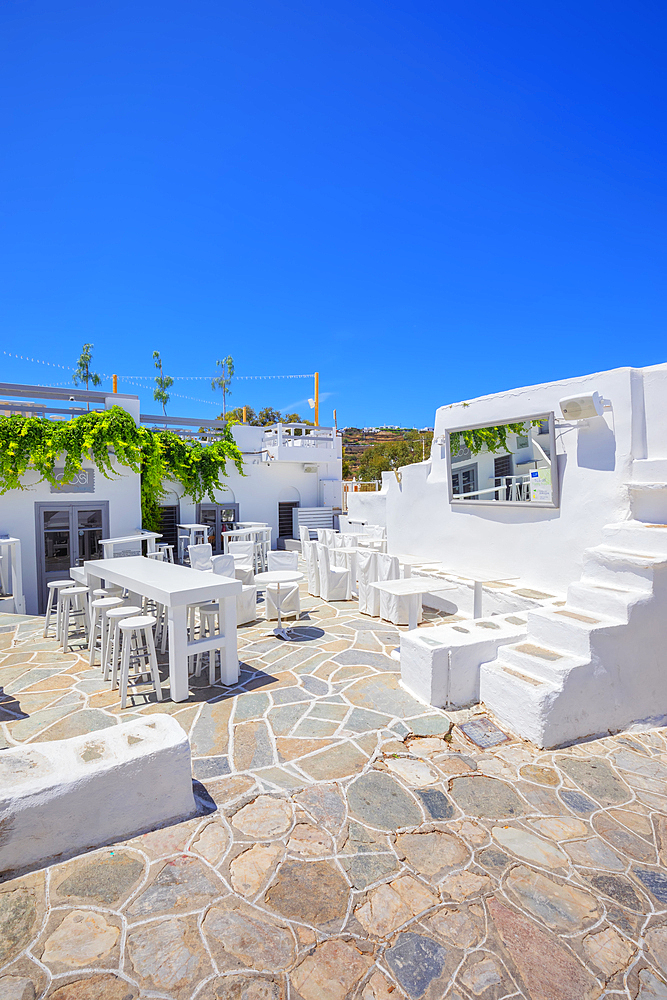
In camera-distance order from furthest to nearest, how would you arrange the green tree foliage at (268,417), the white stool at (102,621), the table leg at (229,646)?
the green tree foliage at (268,417)
the white stool at (102,621)
the table leg at (229,646)

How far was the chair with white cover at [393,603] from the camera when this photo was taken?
7578 millimetres

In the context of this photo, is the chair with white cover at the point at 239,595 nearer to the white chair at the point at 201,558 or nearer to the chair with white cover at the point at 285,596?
the chair with white cover at the point at 285,596

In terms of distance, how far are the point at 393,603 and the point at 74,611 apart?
473 cm

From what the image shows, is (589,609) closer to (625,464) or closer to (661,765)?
(661,765)

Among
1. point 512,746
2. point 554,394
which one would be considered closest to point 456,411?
point 554,394

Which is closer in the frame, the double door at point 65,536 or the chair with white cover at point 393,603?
the chair with white cover at point 393,603

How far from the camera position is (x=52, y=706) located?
193 inches

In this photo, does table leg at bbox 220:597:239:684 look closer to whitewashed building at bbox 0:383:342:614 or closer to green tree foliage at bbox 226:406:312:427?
whitewashed building at bbox 0:383:342:614

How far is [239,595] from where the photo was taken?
7406mm

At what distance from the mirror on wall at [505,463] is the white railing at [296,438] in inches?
333

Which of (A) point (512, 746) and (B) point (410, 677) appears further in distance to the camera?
(B) point (410, 677)

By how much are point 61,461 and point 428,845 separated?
10.1 meters

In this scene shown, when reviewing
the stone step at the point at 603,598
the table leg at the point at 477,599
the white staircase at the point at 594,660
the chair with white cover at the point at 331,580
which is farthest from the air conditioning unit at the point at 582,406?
the chair with white cover at the point at 331,580

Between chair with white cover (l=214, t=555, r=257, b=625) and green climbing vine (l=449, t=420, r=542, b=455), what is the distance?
432cm
